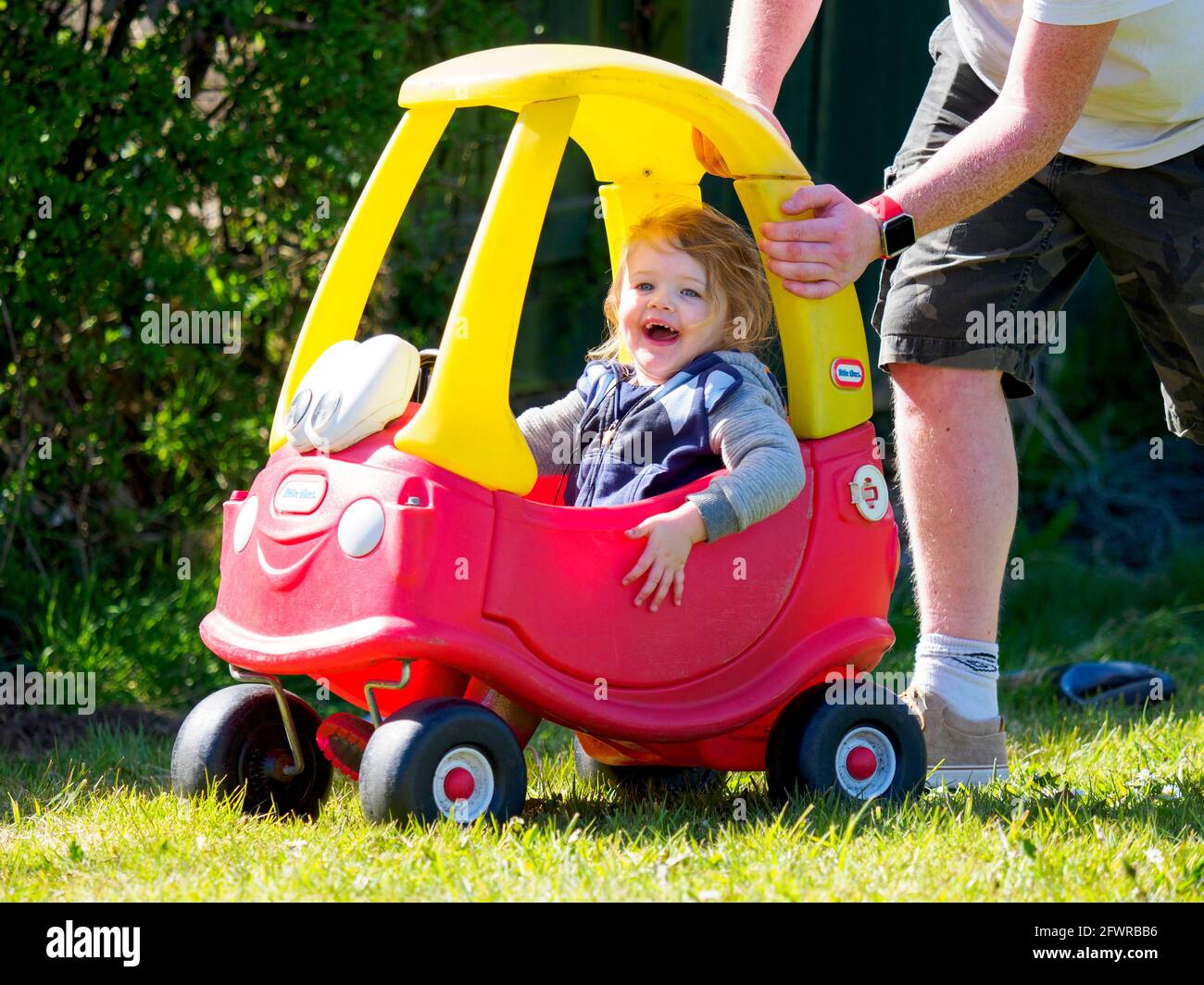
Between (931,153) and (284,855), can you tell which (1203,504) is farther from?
(284,855)

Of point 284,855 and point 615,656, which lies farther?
point 615,656

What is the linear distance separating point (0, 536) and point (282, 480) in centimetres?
162

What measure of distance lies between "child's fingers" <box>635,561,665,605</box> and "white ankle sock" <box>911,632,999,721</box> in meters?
0.73

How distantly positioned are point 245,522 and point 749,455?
2.71ft

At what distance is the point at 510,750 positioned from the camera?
2.49 metres

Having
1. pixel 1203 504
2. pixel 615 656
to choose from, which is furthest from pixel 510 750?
pixel 1203 504

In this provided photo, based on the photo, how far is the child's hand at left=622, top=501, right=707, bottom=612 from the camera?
256 cm

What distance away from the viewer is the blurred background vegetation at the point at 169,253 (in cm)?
377

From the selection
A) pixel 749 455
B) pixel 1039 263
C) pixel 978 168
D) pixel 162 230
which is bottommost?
pixel 749 455

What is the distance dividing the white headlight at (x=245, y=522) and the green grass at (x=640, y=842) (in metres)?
0.43

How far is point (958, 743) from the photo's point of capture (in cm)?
303

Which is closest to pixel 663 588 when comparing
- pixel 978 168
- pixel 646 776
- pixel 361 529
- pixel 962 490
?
pixel 361 529
